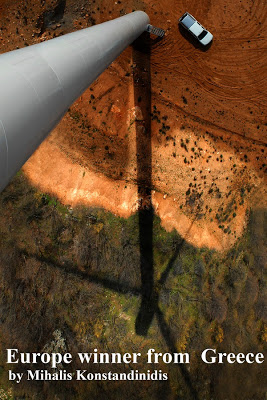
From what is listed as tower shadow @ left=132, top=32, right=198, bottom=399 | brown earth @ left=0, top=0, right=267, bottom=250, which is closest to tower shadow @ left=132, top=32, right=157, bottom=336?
tower shadow @ left=132, top=32, right=198, bottom=399

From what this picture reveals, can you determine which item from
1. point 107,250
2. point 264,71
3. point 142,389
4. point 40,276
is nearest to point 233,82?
point 264,71

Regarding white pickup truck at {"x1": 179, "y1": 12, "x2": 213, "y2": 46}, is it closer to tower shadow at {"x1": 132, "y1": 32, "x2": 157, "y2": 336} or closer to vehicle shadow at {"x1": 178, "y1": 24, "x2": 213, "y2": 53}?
vehicle shadow at {"x1": 178, "y1": 24, "x2": 213, "y2": 53}

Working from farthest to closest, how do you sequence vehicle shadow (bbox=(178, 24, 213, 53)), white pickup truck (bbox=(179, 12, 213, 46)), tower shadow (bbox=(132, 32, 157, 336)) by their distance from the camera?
vehicle shadow (bbox=(178, 24, 213, 53)), tower shadow (bbox=(132, 32, 157, 336)), white pickup truck (bbox=(179, 12, 213, 46))

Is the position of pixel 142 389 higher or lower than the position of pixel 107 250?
lower

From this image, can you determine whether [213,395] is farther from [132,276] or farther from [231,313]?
[132,276]

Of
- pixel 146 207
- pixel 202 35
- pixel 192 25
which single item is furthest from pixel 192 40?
pixel 146 207

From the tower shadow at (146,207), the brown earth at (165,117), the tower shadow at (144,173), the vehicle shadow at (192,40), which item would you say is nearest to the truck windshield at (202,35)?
the vehicle shadow at (192,40)
